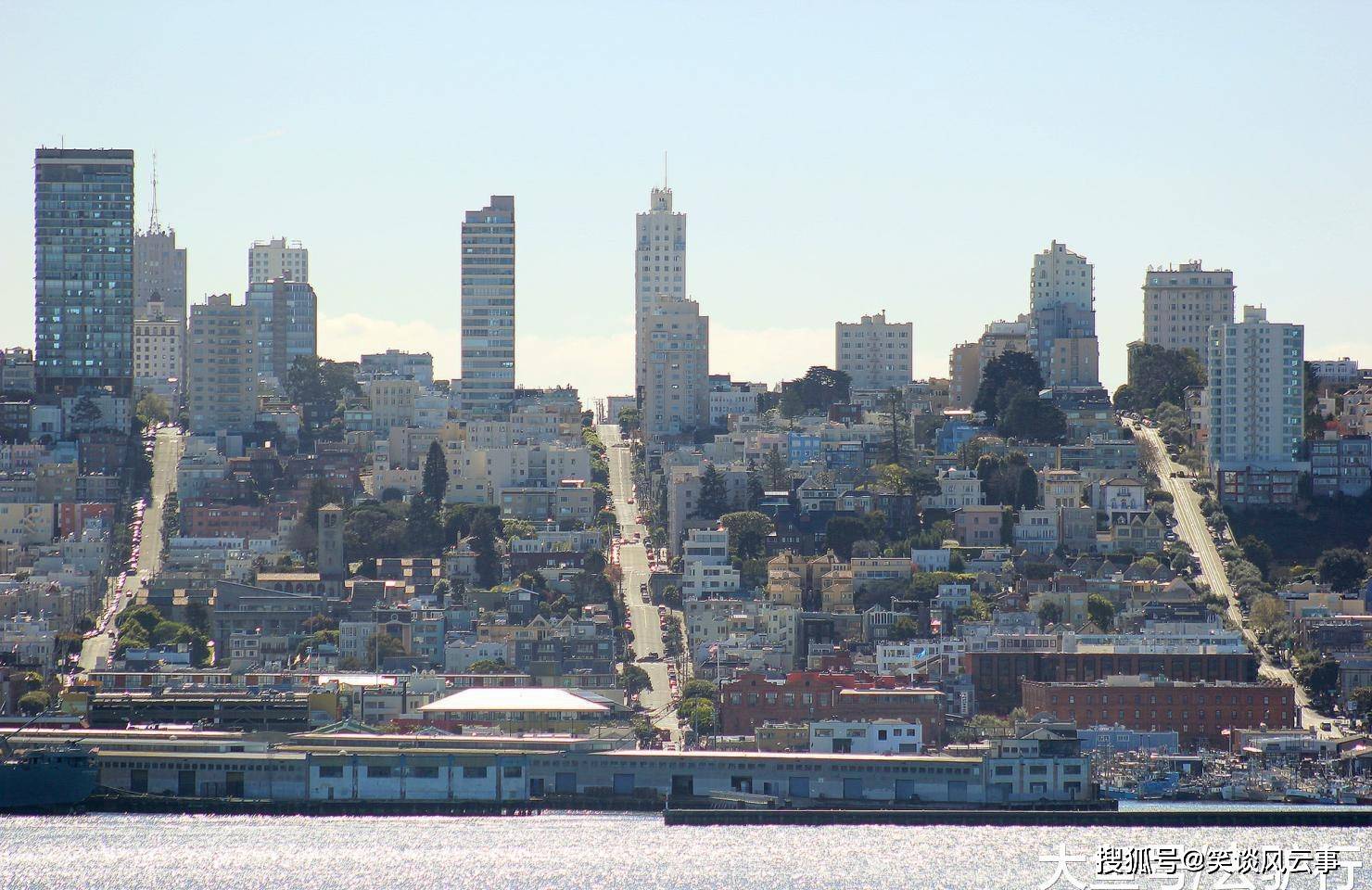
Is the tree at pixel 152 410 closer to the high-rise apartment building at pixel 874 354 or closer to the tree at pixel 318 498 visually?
the tree at pixel 318 498

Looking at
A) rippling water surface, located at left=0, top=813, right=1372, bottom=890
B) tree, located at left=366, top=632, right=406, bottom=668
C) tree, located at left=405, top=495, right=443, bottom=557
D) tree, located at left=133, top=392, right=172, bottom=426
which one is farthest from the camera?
tree, located at left=133, top=392, right=172, bottom=426

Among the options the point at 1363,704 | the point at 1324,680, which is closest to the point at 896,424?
the point at 1324,680

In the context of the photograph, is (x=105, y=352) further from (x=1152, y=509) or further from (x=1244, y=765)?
(x=1244, y=765)

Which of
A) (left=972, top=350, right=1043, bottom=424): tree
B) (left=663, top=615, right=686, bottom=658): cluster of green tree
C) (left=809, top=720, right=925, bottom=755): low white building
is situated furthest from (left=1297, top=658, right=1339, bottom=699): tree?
(left=972, top=350, right=1043, bottom=424): tree

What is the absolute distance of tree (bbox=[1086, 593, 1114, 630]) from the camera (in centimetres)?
9462

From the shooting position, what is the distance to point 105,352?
128875 mm

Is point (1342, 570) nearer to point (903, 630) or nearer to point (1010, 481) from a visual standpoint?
point (1010, 481)

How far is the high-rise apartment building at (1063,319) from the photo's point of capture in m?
127

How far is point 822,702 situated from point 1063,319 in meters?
48.5

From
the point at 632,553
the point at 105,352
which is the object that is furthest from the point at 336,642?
the point at 105,352

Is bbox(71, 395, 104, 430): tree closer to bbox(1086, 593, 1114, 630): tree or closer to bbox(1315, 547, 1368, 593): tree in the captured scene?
bbox(1086, 593, 1114, 630): tree

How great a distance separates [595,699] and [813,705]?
5.55m

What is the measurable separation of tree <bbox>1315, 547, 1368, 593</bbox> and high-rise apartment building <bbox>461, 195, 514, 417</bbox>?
141ft

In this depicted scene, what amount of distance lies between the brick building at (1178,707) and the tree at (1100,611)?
35.2 ft
